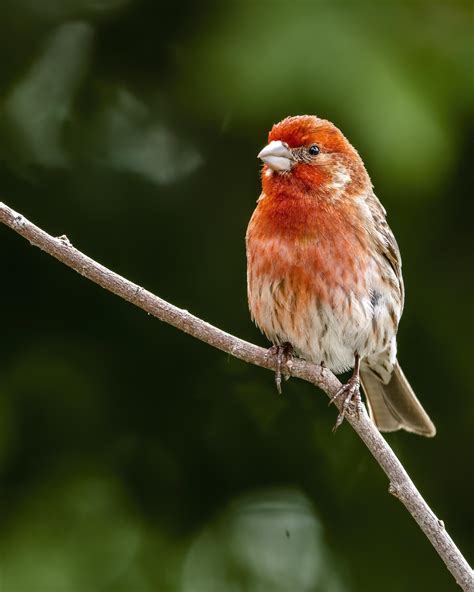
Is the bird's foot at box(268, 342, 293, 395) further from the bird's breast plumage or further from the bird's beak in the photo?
the bird's beak

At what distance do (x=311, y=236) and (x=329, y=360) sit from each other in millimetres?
629

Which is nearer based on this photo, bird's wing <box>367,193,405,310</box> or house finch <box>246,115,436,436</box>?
house finch <box>246,115,436,436</box>

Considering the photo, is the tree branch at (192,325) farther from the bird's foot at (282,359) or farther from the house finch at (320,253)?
the house finch at (320,253)

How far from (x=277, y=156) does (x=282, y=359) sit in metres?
0.81

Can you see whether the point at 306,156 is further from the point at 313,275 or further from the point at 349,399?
the point at 349,399

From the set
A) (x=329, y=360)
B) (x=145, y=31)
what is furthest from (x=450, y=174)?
(x=145, y=31)

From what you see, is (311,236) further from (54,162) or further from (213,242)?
(54,162)

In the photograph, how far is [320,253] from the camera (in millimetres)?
4648

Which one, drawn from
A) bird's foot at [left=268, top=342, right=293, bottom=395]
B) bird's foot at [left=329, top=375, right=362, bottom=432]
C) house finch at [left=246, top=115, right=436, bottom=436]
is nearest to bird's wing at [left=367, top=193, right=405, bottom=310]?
house finch at [left=246, top=115, right=436, bottom=436]

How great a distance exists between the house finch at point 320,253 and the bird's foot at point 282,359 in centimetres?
1

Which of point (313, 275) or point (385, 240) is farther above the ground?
point (385, 240)

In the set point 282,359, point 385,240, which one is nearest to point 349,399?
point 282,359

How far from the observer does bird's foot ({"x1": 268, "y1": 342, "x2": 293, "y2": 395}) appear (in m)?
4.37

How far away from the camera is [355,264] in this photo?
A: 188 inches
